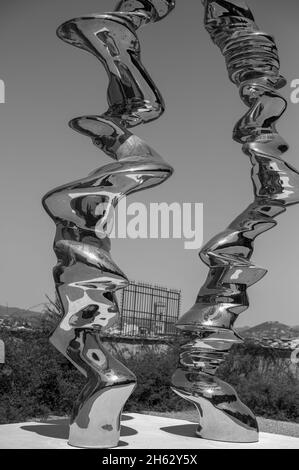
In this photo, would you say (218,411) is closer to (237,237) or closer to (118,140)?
(237,237)

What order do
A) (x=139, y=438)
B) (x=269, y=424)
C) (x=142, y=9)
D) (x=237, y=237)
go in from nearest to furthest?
(x=139, y=438) < (x=142, y=9) < (x=237, y=237) < (x=269, y=424)

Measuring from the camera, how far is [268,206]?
21.9 ft

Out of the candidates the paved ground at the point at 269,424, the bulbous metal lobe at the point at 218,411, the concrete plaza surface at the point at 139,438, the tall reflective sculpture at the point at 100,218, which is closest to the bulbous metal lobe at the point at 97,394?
the tall reflective sculpture at the point at 100,218

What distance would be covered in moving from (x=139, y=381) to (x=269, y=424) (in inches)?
99.4

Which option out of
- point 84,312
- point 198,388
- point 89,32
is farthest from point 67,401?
point 89,32

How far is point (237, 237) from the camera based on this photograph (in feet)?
21.7

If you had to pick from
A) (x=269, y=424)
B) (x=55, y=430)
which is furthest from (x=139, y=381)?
(x=55, y=430)

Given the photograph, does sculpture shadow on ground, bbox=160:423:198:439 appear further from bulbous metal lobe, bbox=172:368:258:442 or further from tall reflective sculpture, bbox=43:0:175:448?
tall reflective sculpture, bbox=43:0:175:448

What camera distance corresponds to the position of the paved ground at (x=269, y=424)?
9.64 m

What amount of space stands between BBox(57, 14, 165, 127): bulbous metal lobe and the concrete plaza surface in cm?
319

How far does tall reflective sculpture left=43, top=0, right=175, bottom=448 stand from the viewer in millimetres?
5465
